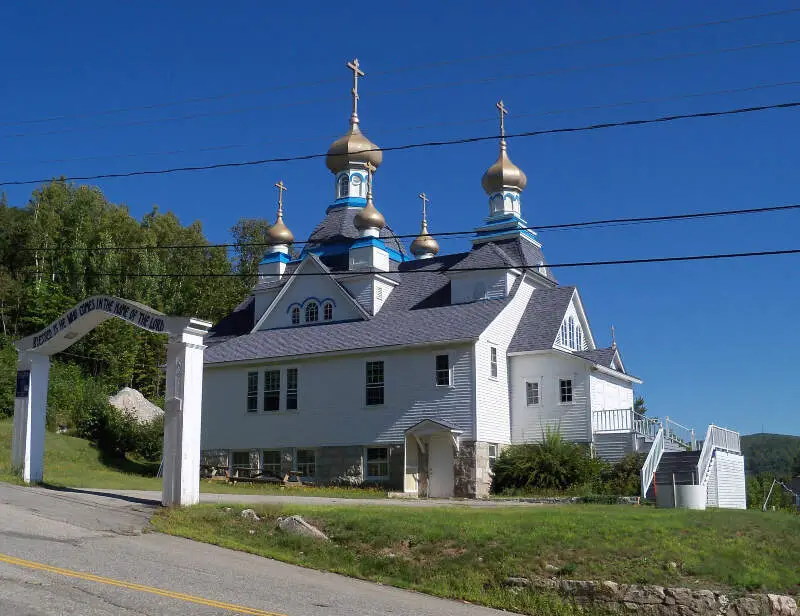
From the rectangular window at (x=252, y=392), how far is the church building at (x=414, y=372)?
5cm

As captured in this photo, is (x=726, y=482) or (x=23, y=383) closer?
(x=23, y=383)

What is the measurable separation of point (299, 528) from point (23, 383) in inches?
400

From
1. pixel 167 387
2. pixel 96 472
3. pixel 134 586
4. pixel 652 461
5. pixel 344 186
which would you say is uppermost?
pixel 344 186

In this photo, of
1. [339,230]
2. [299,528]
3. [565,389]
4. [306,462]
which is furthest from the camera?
[339,230]

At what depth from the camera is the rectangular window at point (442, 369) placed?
30906 mm

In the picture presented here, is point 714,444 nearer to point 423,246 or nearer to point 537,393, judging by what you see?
point 537,393

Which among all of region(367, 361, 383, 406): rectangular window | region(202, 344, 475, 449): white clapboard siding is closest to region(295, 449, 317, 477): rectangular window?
region(202, 344, 475, 449): white clapboard siding

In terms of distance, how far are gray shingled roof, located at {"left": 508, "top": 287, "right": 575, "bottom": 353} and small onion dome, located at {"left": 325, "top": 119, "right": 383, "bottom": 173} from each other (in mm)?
11431

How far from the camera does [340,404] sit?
3281 cm

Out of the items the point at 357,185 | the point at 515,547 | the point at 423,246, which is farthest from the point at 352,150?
the point at 515,547

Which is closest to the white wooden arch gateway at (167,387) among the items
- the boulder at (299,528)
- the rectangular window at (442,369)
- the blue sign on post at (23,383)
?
the blue sign on post at (23,383)

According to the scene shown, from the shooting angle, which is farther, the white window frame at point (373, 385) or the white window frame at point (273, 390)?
the white window frame at point (273, 390)

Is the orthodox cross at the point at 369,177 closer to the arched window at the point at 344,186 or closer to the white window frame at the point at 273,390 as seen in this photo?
the arched window at the point at 344,186

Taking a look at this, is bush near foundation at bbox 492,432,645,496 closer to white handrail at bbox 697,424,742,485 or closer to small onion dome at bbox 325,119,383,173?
white handrail at bbox 697,424,742,485
